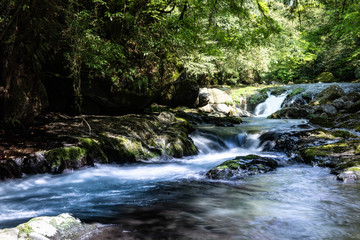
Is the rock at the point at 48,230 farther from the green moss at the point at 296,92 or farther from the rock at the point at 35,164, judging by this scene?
the green moss at the point at 296,92

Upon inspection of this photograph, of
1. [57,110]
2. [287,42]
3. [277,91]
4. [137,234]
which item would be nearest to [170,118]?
[57,110]

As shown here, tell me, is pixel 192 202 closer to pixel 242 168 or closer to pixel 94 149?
pixel 242 168

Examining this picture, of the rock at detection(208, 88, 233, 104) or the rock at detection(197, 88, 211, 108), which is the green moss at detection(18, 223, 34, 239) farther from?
the rock at detection(208, 88, 233, 104)

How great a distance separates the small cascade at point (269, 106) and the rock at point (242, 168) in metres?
13.5

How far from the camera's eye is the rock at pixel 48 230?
1885 mm

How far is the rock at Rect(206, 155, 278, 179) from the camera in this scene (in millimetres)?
5460

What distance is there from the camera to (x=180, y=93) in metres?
14.8

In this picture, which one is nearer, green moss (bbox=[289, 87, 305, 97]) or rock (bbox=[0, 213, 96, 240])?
rock (bbox=[0, 213, 96, 240])

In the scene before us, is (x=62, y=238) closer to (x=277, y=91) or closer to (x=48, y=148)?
(x=48, y=148)

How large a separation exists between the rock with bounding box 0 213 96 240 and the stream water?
22.6 inches

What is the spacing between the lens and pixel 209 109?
55.4ft

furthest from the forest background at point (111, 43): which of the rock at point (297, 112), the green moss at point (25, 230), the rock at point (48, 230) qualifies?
the rock at point (297, 112)

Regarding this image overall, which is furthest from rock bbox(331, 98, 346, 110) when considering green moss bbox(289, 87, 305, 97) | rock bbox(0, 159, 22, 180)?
rock bbox(0, 159, 22, 180)

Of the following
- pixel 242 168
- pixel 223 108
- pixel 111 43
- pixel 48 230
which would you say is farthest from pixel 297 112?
pixel 48 230
